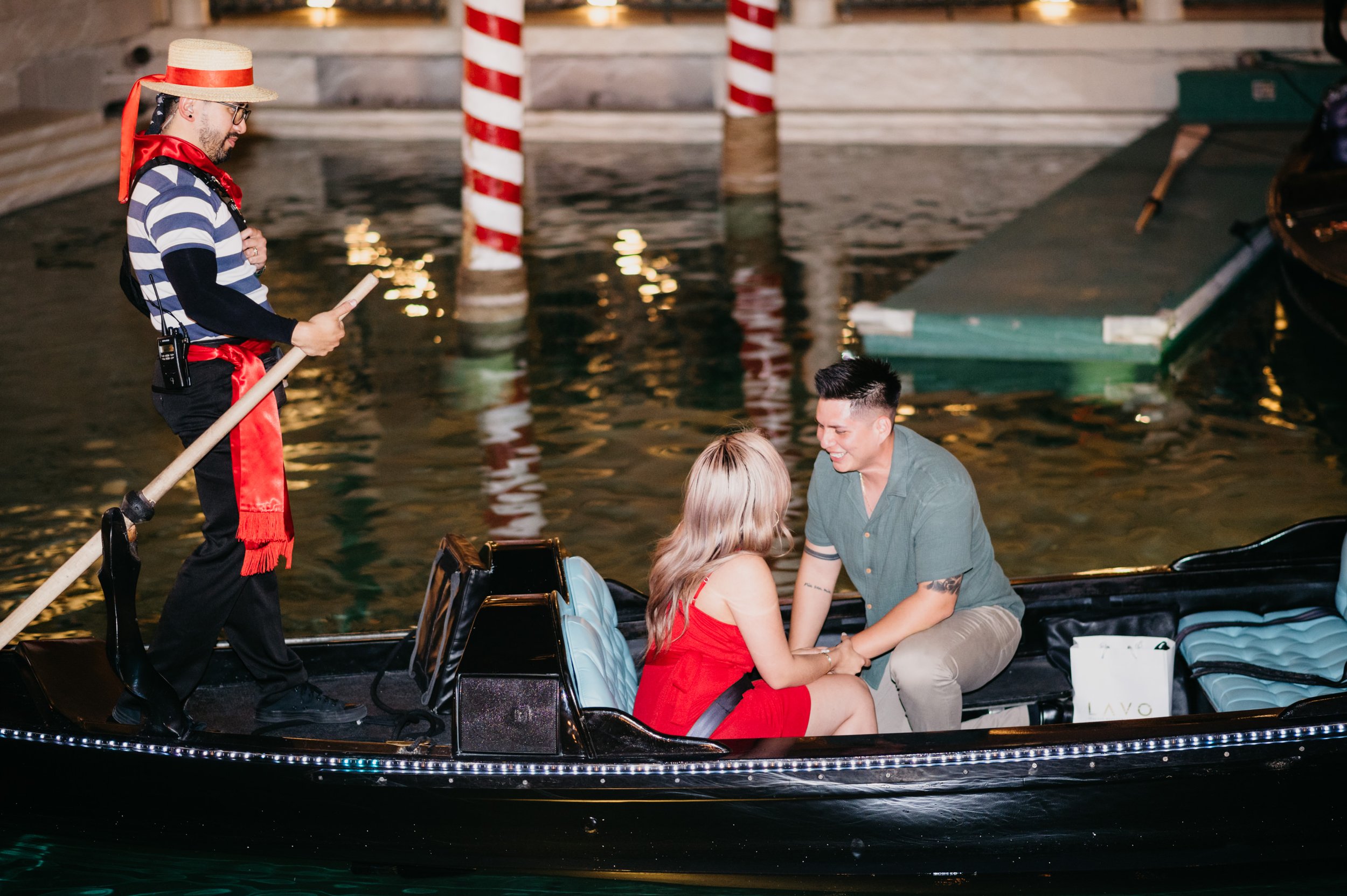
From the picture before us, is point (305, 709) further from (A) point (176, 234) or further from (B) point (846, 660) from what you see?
(B) point (846, 660)

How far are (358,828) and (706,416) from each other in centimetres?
318

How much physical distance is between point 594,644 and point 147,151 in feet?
4.53

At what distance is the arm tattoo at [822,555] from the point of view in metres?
3.36

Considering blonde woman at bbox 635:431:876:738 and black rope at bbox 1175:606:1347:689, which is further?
black rope at bbox 1175:606:1347:689

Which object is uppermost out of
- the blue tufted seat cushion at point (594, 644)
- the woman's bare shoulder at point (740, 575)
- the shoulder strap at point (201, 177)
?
the shoulder strap at point (201, 177)

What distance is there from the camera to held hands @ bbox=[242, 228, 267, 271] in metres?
3.33

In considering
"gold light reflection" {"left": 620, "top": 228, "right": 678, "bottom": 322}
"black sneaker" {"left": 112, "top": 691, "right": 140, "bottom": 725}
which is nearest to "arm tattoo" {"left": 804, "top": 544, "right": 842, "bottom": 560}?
"black sneaker" {"left": 112, "top": 691, "right": 140, "bottom": 725}

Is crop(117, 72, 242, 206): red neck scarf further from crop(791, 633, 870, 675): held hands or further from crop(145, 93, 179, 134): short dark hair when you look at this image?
crop(791, 633, 870, 675): held hands

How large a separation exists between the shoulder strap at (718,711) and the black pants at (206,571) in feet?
3.44

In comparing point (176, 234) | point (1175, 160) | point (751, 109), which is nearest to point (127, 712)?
point (176, 234)

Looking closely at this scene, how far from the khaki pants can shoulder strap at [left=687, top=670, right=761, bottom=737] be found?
0.32m

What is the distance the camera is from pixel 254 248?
3.36m

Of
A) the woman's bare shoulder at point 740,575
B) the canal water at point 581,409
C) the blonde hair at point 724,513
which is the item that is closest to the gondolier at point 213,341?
the canal water at point 581,409

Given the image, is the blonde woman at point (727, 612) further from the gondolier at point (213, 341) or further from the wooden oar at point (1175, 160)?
the wooden oar at point (1175, 160)
